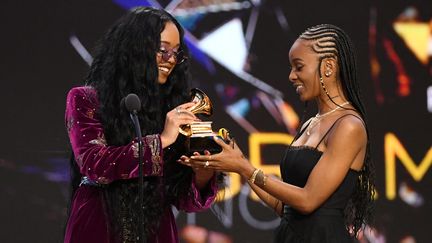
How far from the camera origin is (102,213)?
2.21m

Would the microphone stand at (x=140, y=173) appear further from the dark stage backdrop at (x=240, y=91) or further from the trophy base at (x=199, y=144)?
the dark stage backdrop at (x=240, y=91)

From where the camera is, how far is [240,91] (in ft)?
13.7

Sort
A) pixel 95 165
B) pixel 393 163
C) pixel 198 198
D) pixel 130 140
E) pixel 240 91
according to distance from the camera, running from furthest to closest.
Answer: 1. pixel 393 163
2. pixel 240 91
3. pixel 198 198
4. pixel 130 140
5. pixel 95 165

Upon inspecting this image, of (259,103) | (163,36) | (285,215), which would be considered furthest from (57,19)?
(285,215)

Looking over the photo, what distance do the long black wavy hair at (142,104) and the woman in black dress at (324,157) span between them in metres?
0.25

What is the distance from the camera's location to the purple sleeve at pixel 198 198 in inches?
91.7

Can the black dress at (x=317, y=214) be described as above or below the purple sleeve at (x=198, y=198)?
below

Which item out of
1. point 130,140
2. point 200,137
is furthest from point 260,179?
point 130,140

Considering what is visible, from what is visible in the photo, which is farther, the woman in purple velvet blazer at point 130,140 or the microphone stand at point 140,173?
the woman in purple velvet blazer at point 130,140

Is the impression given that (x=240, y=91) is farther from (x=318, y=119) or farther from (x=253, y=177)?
(x=253, y=177)

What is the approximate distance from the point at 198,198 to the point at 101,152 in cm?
39

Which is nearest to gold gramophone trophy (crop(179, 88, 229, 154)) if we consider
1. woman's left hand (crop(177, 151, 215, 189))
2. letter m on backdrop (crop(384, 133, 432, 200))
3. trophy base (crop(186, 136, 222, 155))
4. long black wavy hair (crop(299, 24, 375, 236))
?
trophy base (crop(186, 136, 222, 155))

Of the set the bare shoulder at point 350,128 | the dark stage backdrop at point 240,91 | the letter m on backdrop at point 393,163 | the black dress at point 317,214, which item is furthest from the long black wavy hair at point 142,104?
the letter m on backdrop at point 393,163

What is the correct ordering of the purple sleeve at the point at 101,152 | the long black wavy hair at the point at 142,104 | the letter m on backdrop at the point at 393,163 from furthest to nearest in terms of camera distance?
the letter m on backdrop at the point at 393,163 < the long black wavy hair at the point at 142,104 < the purple sleeve at the point at 101,152
